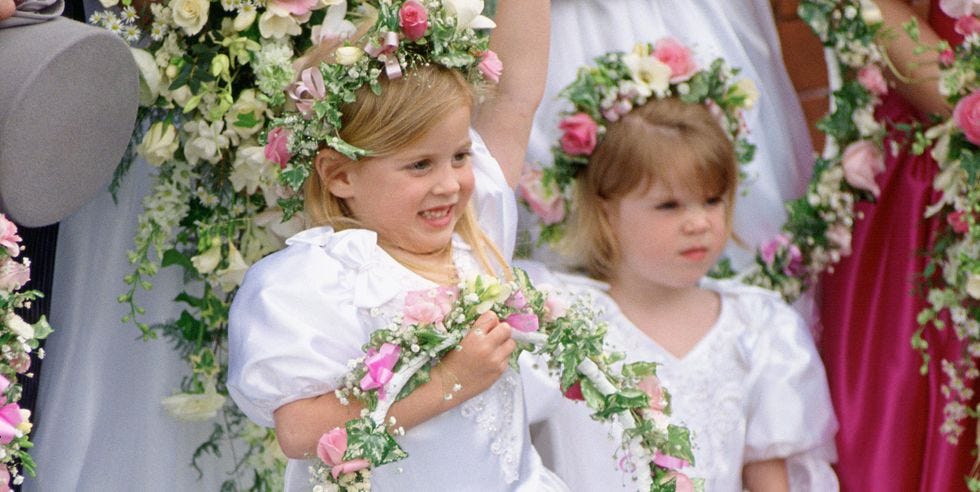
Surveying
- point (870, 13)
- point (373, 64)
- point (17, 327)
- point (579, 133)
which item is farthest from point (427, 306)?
point (870, 13)

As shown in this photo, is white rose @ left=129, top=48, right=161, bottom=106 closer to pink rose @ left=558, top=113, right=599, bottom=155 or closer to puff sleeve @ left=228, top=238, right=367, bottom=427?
puff sleeve @ left=228, top=238, right=367, bottom=427

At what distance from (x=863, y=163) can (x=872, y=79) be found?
196 millimetres

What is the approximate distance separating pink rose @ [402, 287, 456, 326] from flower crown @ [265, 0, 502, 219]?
10.2 inches

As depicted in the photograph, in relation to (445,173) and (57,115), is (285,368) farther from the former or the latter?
(57,115)

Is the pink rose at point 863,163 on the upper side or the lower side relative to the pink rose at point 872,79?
lower

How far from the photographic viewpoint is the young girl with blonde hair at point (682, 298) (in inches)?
127

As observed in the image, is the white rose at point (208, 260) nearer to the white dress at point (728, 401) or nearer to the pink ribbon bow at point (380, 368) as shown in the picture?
→ the white dress at point (728, 401)

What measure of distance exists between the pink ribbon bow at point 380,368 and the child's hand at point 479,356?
0.12 m

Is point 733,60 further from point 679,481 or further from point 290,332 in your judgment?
point 290,332

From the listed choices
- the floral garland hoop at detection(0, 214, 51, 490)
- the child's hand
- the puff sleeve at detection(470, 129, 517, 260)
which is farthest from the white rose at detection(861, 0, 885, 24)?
the floral garland hoop at detection(0, 214, 51, 490)

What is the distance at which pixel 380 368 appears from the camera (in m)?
2.20

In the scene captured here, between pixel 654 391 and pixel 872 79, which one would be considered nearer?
pixel 654 391

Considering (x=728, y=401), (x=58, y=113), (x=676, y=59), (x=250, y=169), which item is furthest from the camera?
(x=676, y=59)

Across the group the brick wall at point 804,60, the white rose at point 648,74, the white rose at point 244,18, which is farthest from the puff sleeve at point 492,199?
the brick wall at point 804,60
